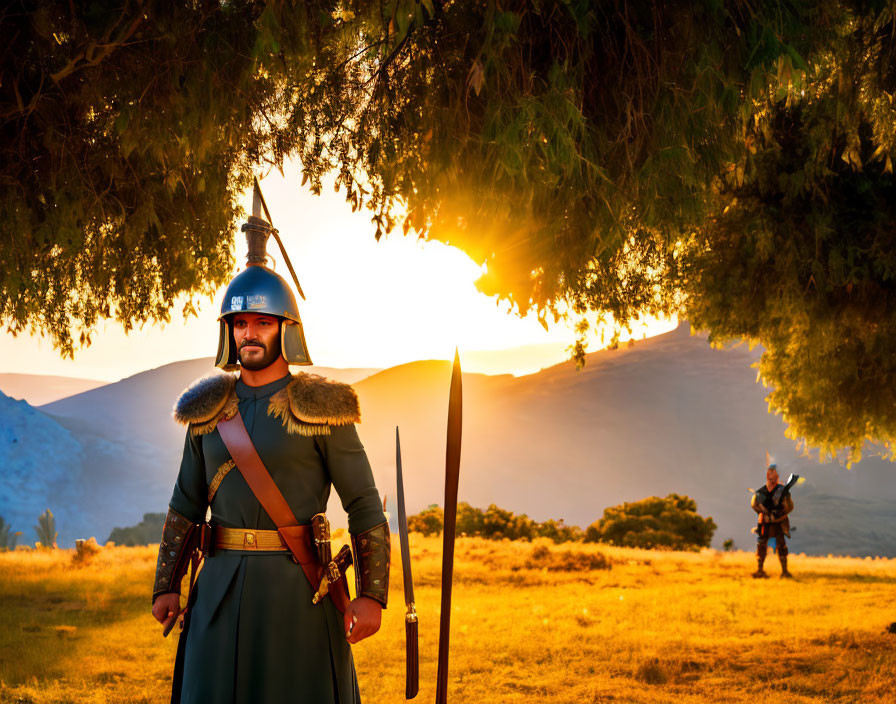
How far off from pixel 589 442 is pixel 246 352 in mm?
94320

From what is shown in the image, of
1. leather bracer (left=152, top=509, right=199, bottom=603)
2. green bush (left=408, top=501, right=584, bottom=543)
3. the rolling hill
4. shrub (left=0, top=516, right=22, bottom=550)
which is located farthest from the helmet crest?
the rolling hill

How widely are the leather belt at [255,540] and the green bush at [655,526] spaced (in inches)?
811

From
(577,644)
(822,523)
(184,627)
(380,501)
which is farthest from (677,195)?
(822,523)

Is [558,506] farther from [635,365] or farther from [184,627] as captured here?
[184,627]

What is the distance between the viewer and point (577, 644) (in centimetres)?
971

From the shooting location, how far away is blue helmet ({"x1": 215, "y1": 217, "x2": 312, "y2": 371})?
3646mm

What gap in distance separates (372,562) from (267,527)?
1.70 ft

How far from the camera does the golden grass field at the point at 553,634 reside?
7836mm

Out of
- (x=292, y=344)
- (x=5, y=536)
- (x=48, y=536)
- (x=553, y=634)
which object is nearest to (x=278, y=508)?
(x=292, y=344)

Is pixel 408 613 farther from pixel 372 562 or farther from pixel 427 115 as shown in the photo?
pixel 427 115

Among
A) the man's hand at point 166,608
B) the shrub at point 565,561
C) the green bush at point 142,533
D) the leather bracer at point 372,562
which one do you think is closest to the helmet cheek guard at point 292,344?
the leather bracer at point 372,562

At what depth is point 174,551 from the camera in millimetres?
3793

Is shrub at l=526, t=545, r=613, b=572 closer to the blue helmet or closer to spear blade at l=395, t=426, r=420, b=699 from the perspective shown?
spear blade at l=395, t=426, r=420, b=699

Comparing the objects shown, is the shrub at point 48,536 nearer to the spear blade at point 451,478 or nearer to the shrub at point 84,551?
the shrub at point 84,551
